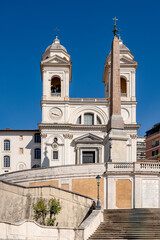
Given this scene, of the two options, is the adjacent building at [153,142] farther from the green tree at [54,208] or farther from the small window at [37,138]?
the green tree at [54,208]

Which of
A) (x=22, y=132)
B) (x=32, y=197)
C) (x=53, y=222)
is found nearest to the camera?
(x=53, y=222)

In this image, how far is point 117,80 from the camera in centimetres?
4106

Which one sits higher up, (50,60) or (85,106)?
(50,60)

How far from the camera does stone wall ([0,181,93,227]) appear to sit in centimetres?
2959

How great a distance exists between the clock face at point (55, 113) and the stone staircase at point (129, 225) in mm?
34812

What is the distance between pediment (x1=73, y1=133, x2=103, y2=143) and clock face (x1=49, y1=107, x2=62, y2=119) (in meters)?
4.14

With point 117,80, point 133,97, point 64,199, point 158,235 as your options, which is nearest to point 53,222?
point 64,199

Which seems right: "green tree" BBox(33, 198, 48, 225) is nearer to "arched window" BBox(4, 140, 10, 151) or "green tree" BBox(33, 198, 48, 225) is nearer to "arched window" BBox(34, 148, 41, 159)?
"arched window" BBox(34, 148, 41, 159)

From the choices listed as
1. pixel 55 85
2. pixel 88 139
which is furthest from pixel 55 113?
pixel 88 139

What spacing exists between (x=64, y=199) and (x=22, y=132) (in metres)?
37.6

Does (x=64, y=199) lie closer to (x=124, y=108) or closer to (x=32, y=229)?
(x=32, y=229)

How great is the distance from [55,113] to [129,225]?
38943 millimetres

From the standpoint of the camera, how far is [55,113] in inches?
2461

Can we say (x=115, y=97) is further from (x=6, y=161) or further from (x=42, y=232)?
(x=6, y=161)
